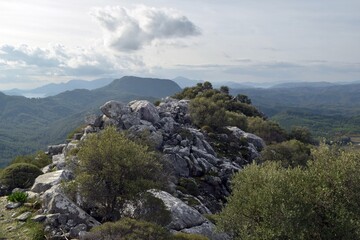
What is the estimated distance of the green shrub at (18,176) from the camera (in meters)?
41.3

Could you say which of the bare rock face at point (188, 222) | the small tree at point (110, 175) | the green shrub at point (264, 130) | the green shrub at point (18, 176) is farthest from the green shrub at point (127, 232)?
the green shrub at point (264, 130)

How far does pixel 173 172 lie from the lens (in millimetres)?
50312

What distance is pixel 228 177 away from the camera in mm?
58281

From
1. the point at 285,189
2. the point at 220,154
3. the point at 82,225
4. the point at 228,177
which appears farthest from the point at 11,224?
the point at 220,154

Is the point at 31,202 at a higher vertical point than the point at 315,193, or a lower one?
lower

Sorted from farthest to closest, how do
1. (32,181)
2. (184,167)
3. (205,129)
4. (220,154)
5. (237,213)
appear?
1. (205,129)
2. (220,154)
3. (184,167)
4. (32,181)
5. (237,213)

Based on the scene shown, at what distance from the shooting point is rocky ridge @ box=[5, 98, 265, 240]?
29953 millimetres

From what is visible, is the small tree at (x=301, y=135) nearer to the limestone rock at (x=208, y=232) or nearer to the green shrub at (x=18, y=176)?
the limestone rock at (x=208, y=232)

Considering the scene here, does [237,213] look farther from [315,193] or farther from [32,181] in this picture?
[32,181]

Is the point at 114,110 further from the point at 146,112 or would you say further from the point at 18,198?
the point at 18,198

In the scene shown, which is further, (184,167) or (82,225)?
(184,167)

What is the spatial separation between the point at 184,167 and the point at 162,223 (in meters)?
26.7

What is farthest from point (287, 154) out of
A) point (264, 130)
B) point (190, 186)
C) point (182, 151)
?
point (190, 186)

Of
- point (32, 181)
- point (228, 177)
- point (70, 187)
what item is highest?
point (70, 187)
